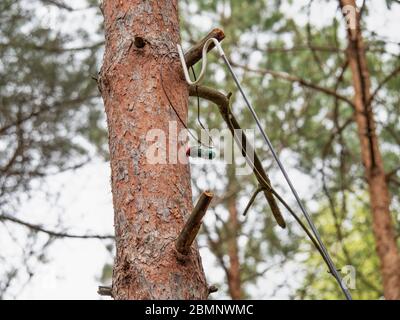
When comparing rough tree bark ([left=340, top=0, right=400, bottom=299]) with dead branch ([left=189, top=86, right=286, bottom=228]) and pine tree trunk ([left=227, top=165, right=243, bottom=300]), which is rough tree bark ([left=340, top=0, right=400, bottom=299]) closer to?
pine tree trunk ([left=227, top=165, right=243, bottom=300])

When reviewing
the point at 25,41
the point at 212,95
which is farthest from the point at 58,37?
the point at 212,95

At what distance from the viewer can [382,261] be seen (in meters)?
4.58

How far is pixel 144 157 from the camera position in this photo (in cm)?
192

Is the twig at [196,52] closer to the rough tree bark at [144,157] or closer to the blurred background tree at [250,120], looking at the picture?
the rough tree bark at [144,157]

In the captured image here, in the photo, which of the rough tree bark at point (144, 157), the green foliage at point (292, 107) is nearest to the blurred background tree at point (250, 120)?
the green foliage at point (292, 107)

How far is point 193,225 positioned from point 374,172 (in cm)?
335

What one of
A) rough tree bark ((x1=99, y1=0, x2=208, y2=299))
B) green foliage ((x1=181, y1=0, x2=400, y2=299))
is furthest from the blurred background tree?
rough tree bark ((x1=99, y1=0, x2=208, y2=299))

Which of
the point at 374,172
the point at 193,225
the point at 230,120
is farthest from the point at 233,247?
the point at 193,225

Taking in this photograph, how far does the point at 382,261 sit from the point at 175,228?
3130 millimetres

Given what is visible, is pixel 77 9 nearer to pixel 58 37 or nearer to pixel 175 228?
pixel 58 37

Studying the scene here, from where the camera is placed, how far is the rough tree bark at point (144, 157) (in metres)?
1.76

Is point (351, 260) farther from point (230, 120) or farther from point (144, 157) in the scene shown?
point (144, 157)
